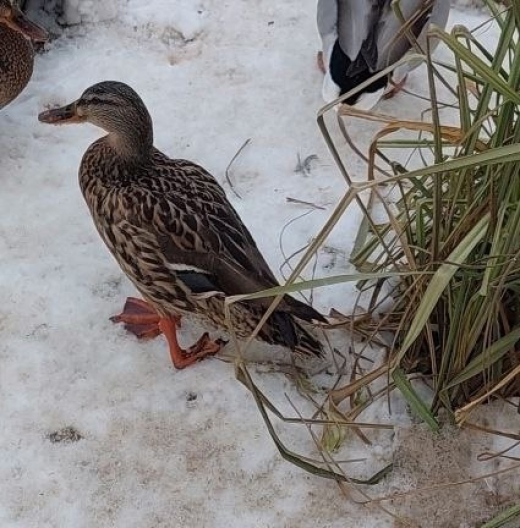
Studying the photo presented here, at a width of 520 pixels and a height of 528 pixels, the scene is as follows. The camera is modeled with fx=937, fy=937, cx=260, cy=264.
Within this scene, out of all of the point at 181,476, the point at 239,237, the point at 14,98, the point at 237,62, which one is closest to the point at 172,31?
the point at 237,62

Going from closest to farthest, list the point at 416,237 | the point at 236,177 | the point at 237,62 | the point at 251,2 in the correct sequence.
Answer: the point at 416,237, the point at 236,177, the point at 237,62, the point at 251,2

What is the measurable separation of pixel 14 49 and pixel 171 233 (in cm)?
148

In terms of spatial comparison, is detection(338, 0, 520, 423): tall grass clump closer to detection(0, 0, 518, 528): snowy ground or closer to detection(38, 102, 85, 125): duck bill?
detection(0, 0, 518, 528): snowy ground

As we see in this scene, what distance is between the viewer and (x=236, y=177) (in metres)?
3.77

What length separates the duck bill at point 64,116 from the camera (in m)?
3.12

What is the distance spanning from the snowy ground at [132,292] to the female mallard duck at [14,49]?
19cm

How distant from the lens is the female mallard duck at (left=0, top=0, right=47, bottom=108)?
148 inches

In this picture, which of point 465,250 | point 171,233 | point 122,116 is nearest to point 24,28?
point 122,116

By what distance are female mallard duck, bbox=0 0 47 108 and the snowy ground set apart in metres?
0.19

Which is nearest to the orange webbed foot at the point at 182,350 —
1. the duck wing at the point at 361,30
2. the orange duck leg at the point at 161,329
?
the orange duck leg at the point at 161,329

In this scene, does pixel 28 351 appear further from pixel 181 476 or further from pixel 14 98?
pixel 14 98

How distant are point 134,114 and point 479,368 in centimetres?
131

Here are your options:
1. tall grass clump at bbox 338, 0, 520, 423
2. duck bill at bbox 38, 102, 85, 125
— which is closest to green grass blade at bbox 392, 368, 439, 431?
tall grass clump at bbox 338, 0, 520, 423

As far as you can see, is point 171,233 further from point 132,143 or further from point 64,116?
point 64,116
